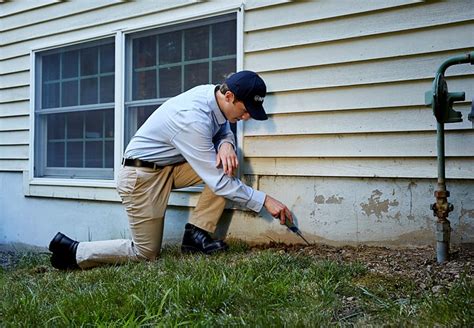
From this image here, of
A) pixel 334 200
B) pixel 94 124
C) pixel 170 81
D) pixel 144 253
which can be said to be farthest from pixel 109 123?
pixel 334 200

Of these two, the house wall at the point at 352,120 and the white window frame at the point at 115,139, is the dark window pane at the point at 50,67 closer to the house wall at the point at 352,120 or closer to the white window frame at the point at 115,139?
the white window frame at the point at 115,139

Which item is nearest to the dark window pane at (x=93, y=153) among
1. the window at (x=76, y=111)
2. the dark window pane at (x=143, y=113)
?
the window at (x=76, y=111)

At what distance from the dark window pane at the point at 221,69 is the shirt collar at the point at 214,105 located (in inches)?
24.1

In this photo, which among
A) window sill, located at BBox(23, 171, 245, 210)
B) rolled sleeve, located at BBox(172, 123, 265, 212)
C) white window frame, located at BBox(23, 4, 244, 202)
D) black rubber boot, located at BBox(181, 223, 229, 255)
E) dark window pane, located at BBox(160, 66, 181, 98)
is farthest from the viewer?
dark window pane, located at BBox(160, 66, 181, 98)

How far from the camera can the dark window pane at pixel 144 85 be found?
5004mm

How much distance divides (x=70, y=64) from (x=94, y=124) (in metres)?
0.72

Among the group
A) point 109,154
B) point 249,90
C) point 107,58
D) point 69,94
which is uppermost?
point 107,58

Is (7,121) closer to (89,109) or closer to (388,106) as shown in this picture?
(89,109)

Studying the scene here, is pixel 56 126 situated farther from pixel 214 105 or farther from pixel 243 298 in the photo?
pixel 243 298

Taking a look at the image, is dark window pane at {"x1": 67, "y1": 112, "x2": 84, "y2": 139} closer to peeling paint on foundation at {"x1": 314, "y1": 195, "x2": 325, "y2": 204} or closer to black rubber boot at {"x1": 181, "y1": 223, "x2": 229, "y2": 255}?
black rubber boot at {"x1": 181, "y1": 223, "x2": 229, "y2": 255}

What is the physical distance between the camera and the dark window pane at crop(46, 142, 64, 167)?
5805mm

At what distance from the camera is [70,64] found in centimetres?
573

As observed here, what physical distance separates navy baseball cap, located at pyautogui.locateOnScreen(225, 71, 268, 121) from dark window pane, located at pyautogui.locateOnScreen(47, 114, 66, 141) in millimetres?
2671

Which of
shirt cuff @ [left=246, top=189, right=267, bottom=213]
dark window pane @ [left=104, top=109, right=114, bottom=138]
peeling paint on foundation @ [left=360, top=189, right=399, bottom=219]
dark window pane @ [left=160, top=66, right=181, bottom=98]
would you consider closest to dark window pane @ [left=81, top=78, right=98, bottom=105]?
dark window pane @ [left=104, top=109, right=114, bottom=138]
